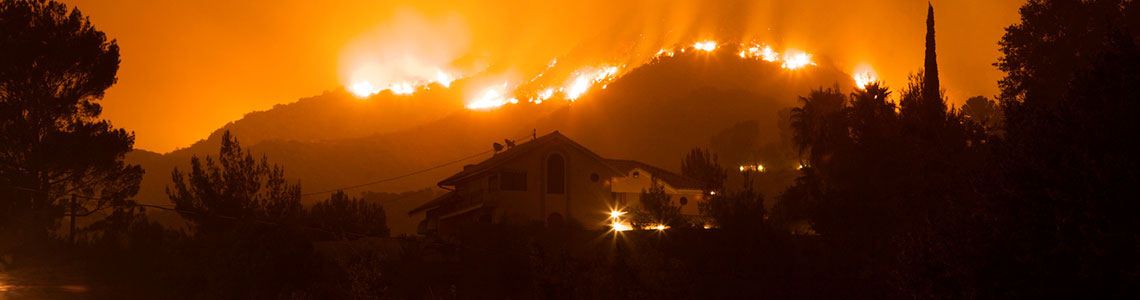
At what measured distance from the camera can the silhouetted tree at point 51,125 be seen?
34.0 m

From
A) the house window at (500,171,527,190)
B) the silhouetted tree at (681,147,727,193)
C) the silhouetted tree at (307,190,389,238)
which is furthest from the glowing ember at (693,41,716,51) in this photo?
the house window at (500,171,527,190)

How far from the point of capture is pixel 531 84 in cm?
18700

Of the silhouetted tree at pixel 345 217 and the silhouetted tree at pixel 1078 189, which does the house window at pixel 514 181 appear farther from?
the silhouetted tree at pixel 1078 189

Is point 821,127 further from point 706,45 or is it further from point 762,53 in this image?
point 706,45

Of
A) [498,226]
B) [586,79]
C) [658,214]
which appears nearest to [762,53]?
[586,79]

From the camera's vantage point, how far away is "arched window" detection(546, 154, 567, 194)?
1845 inches

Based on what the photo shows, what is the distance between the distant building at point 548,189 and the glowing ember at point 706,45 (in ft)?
476

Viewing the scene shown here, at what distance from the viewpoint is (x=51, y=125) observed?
3541 cm

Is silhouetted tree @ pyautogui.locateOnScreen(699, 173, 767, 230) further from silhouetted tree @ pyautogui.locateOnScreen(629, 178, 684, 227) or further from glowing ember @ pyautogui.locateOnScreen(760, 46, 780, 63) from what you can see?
glowing ember @ pyautogui.locateOnScreen(760, 46, 780, 63)

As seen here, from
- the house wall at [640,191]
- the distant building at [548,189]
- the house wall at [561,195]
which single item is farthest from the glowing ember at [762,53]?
the house wall at [561,195]

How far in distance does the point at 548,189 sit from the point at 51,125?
27.0 m

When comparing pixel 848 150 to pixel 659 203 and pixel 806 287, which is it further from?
pixel 659 203

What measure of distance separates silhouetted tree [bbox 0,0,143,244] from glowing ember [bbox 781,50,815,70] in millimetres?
156425

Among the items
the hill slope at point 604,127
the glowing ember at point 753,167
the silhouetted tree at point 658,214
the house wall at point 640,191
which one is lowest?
the silhouetted tree at point 658,214
